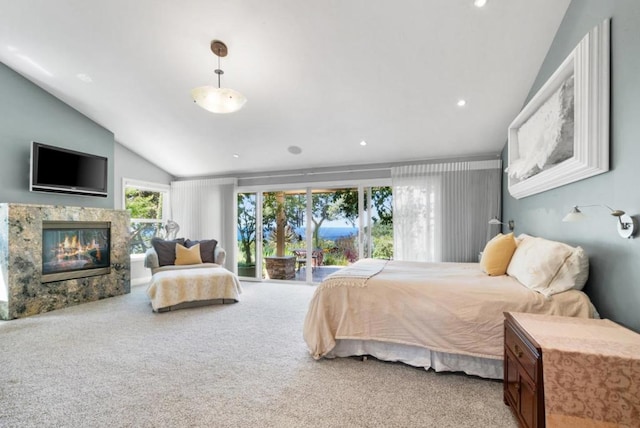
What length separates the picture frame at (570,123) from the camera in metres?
1.88

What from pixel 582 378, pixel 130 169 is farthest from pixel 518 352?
pixel 130 169

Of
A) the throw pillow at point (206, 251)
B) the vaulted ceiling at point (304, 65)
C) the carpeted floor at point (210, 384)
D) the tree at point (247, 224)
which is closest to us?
the carpeted floor at point (210, 384)

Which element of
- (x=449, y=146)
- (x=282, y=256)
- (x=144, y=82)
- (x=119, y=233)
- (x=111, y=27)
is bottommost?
(x=282, y=256)

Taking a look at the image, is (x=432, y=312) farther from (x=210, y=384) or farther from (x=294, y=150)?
(x=294, y=150)

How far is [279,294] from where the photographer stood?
490 centimetres

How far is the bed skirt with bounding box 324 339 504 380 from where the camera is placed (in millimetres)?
2209

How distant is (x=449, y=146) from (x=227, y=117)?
11.0ft

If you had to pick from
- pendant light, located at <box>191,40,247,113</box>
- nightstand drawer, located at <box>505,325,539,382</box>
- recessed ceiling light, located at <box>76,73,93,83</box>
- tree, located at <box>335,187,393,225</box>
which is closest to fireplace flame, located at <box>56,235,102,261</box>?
recessed ceiling light, located at <box>76,73,93,83</box>

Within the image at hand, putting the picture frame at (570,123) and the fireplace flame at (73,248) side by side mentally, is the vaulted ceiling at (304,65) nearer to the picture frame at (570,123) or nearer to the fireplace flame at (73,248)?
the picture frame at (570,123)

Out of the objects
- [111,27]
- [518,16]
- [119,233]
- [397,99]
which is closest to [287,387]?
[397,99]

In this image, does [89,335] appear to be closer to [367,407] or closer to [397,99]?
[367,407]

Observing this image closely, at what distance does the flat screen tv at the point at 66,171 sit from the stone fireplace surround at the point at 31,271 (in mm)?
331

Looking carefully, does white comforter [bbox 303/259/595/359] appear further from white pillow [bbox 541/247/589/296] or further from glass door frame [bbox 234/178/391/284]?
glass door frame [bbox 234/178/391/284]

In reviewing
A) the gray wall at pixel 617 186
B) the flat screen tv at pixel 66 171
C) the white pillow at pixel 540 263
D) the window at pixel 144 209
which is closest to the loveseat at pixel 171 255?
the flat screen tv at pixel 66 171
